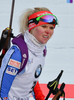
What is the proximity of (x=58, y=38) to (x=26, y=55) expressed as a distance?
585 cm

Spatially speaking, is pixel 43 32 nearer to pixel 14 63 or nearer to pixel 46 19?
pixel 46 19

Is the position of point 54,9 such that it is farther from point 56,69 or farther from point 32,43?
point 32,43

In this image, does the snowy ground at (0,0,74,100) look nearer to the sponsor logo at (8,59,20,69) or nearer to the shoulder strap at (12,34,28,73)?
the shoulder strap at (12,34,28,73)

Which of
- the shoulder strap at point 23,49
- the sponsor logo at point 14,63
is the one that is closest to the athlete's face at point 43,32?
the shoulder strap at point 23,49

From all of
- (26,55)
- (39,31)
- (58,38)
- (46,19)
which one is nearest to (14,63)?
(26,55)

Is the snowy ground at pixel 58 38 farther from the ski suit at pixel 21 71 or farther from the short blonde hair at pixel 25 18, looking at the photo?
the ski suit at pixel 21 71

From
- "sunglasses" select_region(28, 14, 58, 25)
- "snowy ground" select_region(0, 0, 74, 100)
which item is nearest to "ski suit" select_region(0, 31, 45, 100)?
"sunglasses" select_region(28, 14, 58, 25)

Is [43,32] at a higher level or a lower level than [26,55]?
higher

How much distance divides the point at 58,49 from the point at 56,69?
1.38m

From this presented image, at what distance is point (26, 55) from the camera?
2092mm

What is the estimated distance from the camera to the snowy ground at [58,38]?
5674 millimetres

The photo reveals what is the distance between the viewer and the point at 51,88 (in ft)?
7.58

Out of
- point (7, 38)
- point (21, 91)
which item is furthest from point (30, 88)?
point (7, 38)

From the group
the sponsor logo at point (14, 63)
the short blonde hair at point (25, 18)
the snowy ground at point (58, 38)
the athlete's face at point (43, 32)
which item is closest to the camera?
the sponsor logo at point (14, 63)
